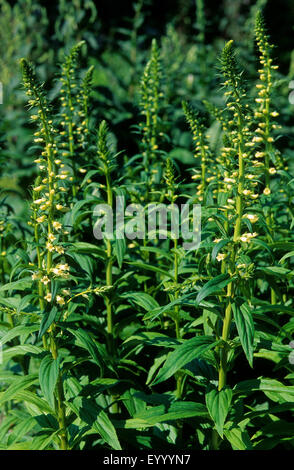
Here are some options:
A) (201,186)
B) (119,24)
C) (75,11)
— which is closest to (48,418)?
(201,186)

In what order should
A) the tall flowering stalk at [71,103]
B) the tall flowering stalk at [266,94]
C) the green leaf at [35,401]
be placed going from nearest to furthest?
the green leaf at [35,401]
the tall flowering stalk at [266,94]
the tall flowering stalk at [71,103]

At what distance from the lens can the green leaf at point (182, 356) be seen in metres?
2.45

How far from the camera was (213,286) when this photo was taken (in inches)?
95.3

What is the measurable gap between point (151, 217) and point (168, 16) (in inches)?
448

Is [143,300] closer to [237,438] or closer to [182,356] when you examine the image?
[182,356]

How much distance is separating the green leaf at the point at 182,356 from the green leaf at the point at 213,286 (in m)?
0.29

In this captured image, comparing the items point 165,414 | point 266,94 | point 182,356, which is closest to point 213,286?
point 182,356

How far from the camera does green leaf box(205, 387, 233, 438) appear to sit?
2512 mm

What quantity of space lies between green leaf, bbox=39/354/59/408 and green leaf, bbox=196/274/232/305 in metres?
0.85

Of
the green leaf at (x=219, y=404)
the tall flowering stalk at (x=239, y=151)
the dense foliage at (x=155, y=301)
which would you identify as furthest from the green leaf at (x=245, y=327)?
the green leaf at (x=219, y=404)

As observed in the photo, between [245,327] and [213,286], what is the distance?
0.26 meters

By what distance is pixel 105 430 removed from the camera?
2709mm

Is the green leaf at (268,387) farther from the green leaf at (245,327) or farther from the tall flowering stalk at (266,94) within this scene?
the tall flowering stalk at (266,94)
